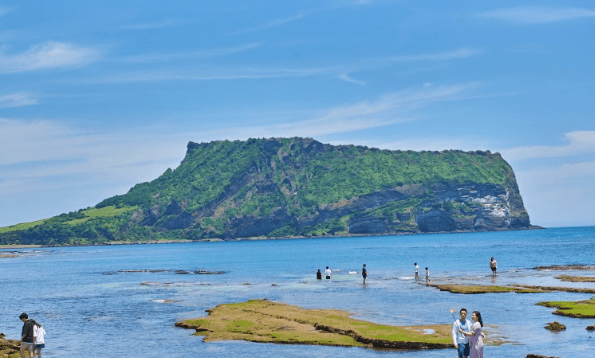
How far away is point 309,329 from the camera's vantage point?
181ft

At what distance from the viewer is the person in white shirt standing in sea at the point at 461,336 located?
3290 cm

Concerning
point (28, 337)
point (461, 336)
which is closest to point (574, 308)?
point (461, 336)

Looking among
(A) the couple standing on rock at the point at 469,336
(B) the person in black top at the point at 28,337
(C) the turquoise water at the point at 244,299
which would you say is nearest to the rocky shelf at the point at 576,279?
(C) the turquoise water at the point at 244,299

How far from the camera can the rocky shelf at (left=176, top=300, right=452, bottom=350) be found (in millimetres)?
48062

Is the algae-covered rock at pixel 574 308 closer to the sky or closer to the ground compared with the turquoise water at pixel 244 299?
closer to the sky

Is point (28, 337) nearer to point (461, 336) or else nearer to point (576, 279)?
point (461, 336)

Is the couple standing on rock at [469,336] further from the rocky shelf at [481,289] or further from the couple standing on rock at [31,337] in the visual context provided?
the rocky shelf at [481,289]

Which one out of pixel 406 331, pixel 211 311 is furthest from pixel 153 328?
pixel 406 331

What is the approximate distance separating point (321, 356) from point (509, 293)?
4059 cm

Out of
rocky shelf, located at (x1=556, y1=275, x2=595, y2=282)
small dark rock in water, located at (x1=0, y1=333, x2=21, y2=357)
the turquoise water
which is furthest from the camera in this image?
rocky shelf, located at (x1=556, y1=275, x2=595, y2=282)

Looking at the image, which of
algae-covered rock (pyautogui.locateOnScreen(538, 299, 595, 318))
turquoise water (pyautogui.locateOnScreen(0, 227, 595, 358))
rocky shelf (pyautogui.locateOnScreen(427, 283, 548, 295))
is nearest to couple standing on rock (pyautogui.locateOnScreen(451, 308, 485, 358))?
turquoise water (pyautogui.locateOnScreen(0, 227, 595, 358))

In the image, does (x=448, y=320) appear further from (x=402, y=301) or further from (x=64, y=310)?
(x=64, y=310)

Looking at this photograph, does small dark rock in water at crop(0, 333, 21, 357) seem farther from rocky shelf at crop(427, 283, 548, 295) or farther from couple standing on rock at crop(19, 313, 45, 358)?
rocky shelf at crop(427, 283, 548, 295)

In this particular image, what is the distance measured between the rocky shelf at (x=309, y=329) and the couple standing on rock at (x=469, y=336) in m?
12.9
